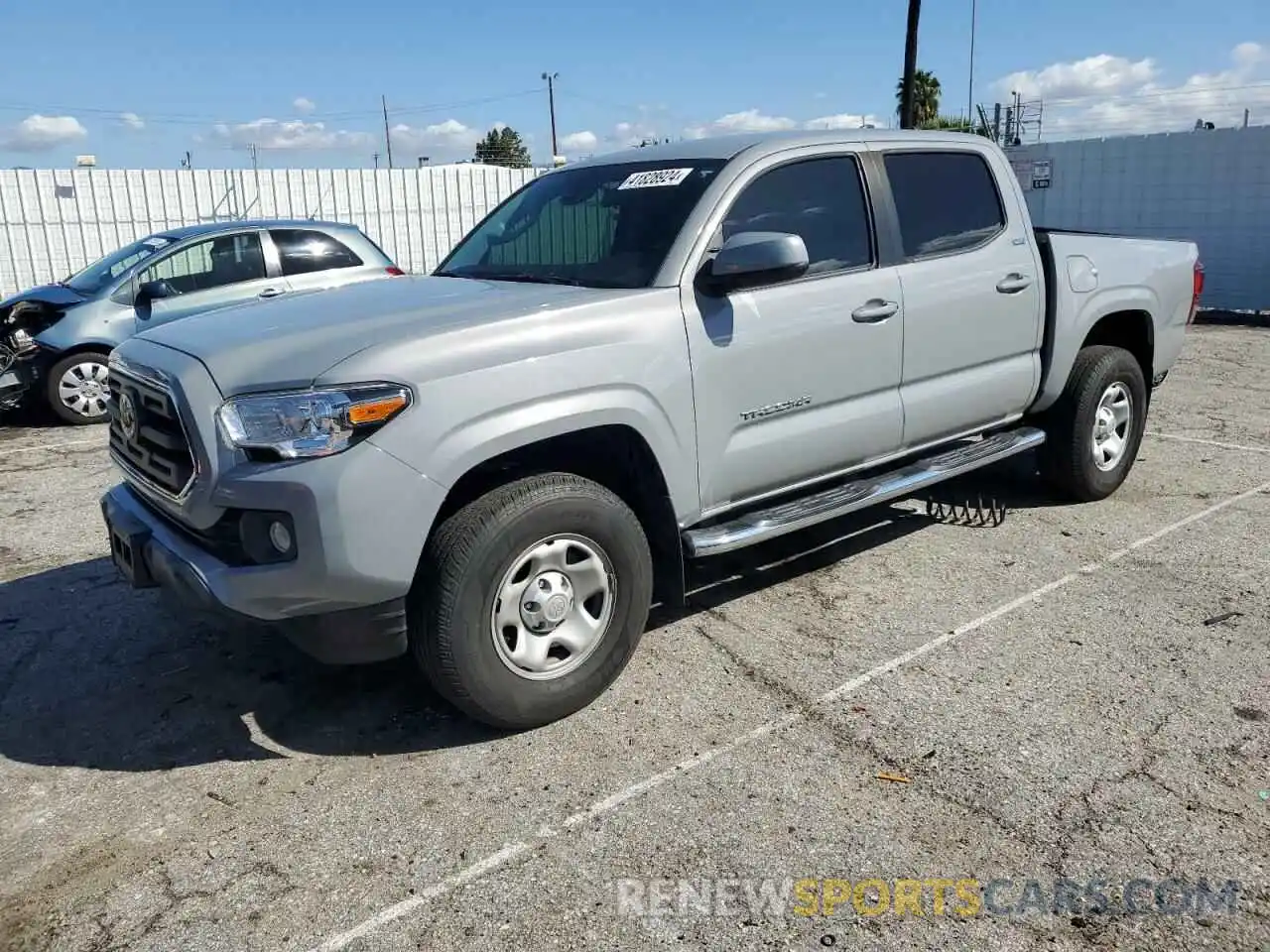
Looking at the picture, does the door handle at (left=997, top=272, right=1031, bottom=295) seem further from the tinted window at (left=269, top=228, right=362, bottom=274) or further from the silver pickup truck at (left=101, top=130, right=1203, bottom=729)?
the tinted window at (left=269, top=228, right=362, bottom=274)

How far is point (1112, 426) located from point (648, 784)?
3.97m

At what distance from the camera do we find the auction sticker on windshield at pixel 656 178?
13.3 feet

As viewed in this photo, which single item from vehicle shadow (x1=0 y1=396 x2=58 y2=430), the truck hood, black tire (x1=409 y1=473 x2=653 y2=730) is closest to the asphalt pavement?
black tire (x1=409 y1=473 x2=653 y2=730)

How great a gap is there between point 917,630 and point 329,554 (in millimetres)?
2454

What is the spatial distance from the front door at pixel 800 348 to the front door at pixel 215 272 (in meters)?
6.03

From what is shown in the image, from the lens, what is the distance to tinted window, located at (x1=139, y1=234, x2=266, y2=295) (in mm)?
8867

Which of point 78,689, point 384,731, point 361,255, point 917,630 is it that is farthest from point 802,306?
point 361,255

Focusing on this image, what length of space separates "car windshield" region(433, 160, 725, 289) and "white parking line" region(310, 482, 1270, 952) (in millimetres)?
1634

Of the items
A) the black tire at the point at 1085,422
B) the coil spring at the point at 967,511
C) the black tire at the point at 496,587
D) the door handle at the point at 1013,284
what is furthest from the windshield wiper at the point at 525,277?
the black tire at the point at 1085,422

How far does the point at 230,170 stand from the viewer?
623 inches

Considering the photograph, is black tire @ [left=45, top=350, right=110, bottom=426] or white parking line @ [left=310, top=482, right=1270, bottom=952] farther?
black tire @ [left=45, top=350, right=110, bottom=426]

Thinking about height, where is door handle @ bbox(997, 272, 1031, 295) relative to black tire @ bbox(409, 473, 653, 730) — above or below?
above

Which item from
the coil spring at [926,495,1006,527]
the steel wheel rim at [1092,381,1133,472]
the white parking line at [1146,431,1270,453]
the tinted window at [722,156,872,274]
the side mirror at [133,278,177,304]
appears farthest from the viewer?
the side mirror at [133,278,177,304]

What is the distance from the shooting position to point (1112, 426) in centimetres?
579
